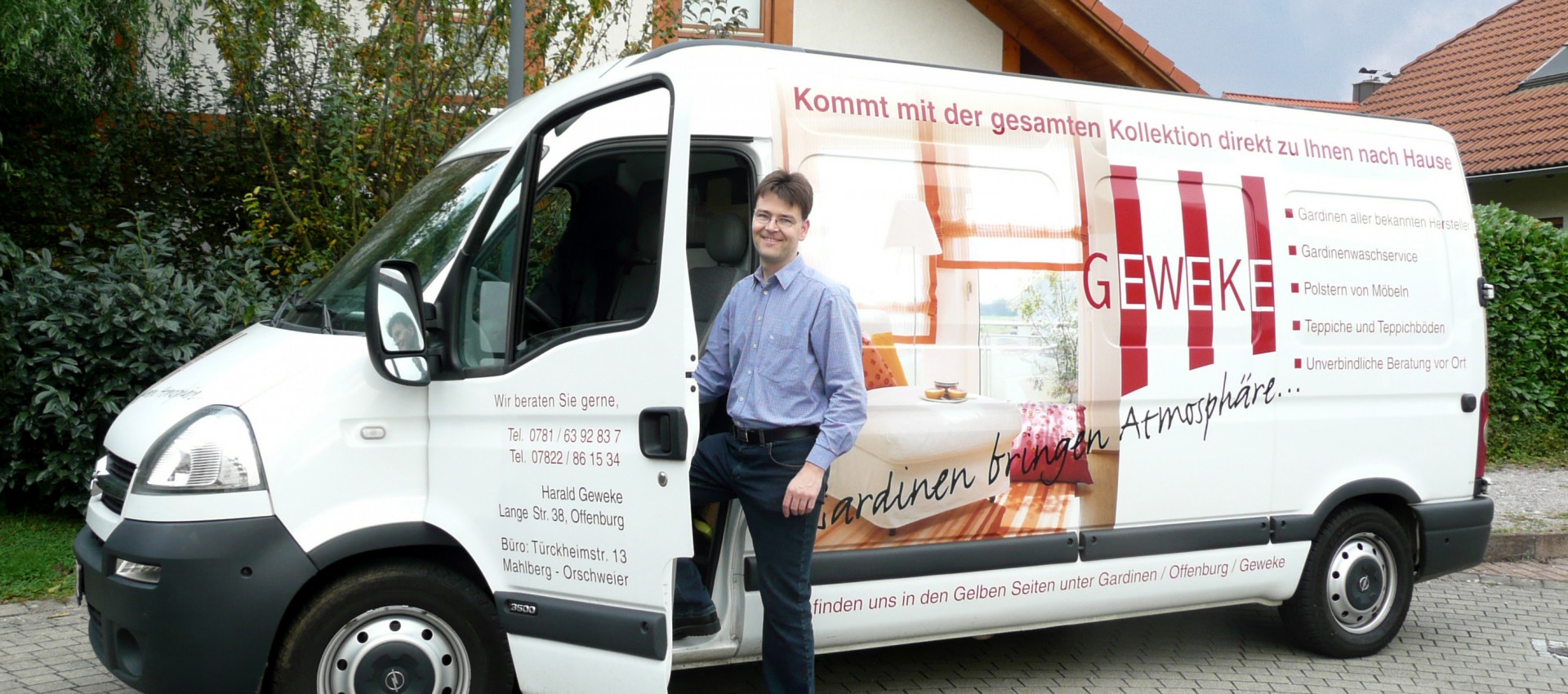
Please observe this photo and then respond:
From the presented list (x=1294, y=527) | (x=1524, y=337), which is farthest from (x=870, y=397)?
(x=1524, y=337)

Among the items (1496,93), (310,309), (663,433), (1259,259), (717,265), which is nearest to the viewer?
(663,433)

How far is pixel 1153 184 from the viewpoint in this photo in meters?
5.09

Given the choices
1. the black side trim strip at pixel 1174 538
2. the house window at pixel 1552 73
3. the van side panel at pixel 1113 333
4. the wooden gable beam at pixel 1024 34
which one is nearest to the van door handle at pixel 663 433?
the van side panel at pixel 1113 333

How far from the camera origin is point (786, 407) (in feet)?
12.9

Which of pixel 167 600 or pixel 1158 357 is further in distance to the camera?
pixel 1158 357

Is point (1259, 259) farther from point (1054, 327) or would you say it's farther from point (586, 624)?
point (586, 624)

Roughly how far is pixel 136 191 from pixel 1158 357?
767 centimetres

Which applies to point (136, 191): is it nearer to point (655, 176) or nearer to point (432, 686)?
point (655, 176)

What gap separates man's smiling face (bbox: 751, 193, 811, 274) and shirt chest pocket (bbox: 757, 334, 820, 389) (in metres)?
0.25

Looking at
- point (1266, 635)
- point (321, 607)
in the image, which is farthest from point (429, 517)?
point (1266, 635)

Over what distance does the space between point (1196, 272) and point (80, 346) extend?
5936mm

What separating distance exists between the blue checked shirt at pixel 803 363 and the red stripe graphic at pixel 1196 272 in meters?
1.78

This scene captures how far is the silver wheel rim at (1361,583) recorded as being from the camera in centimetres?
570

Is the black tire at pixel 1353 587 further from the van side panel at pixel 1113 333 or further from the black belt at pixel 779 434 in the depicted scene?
the black belt at pixel 779 434
